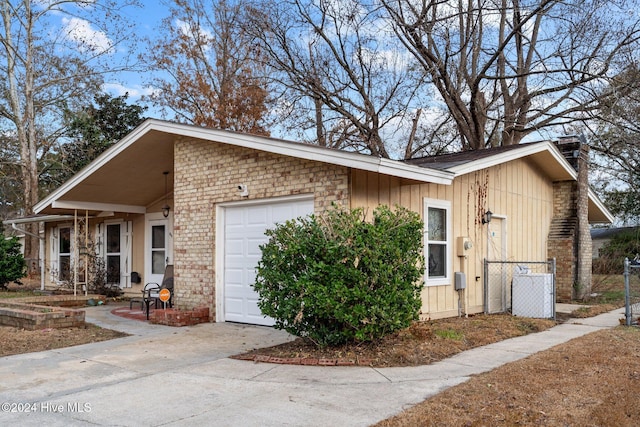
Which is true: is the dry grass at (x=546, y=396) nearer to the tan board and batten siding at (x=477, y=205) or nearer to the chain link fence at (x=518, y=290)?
the tan board and batten siding at (x=477, y=205)

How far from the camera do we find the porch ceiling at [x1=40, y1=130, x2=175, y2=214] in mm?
11188

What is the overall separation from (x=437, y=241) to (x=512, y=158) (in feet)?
9.02

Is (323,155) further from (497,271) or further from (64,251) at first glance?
(64,251)

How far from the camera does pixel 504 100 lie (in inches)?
932

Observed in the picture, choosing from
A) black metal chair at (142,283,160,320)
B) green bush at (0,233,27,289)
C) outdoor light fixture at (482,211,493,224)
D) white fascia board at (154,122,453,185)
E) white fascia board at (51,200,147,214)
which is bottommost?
black metal chair at (142,283,160,320)

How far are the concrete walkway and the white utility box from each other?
7.80 ft

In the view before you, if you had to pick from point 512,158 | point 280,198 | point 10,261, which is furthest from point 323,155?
point 10,261

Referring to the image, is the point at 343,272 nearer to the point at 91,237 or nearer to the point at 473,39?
the point at 91,237

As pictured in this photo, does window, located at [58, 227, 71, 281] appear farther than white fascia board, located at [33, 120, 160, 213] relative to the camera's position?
Yes

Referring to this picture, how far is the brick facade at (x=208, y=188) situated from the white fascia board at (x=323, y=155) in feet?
1.29

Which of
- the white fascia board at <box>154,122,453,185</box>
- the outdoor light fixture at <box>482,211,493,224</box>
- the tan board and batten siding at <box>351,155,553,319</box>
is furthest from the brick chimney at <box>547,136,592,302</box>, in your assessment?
the white fascia board at <box>154,122,453,185</box>

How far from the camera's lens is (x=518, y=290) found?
1075cm

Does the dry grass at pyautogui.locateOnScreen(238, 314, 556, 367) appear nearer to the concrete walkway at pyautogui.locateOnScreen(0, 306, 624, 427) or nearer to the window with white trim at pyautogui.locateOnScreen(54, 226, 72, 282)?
the concrete walkway at pyautogui.locateOnScreen(0, 306, 624, 427)

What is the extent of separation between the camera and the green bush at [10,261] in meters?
16.9
